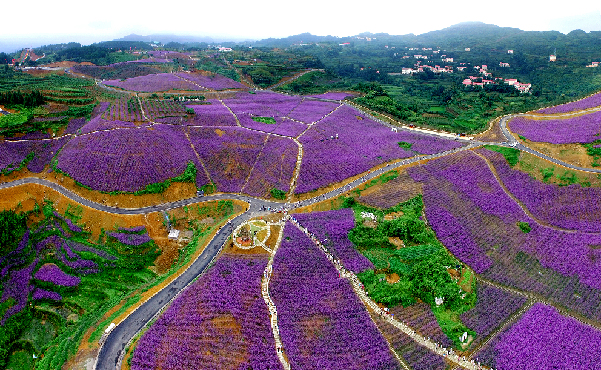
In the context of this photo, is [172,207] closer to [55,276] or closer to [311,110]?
[55,276]

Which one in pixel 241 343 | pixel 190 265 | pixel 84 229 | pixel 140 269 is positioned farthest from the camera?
pixel 84 229

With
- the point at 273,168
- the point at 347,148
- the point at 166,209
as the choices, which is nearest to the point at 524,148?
the point at 347,148

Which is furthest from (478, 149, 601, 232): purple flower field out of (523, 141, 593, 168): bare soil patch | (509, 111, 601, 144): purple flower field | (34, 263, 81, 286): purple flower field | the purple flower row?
(34, 263, 81, 286): purple flower field

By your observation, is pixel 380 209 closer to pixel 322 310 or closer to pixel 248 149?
pixel 322 310

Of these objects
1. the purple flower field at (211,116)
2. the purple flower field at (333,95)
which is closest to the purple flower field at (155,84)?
the purple flower field at (211,116)

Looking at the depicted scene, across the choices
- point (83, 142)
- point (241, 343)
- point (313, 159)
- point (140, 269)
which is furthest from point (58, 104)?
point (241, 343)

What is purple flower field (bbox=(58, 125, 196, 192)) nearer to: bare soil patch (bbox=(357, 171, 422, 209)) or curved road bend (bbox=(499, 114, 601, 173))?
bare soil patch (bbox=(357, 171, 422, 209))
